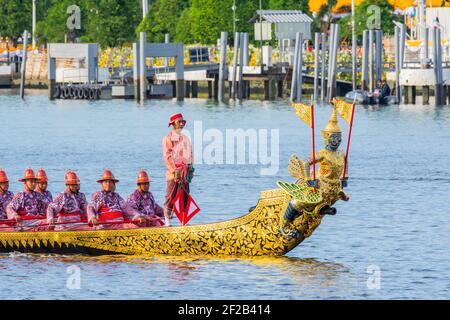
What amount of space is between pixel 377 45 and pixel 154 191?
55.3m

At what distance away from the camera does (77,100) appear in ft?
396

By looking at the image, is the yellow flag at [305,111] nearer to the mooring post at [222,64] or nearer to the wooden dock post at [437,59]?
the wooden dock post at [437,59]

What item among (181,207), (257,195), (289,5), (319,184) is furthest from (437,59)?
(319,184)

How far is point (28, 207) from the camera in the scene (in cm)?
3300

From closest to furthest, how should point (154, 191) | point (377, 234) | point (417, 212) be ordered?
point (377, 234) < point (417, 212) < point (154, 191)

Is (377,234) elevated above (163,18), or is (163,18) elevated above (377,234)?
(163,18)

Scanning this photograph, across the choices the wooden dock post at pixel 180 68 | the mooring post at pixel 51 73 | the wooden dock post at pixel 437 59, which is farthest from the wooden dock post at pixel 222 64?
the wooden dock post at pixel 437 59

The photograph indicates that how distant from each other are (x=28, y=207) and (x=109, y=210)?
6.06ft

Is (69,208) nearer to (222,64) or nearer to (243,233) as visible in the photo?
(243,233)

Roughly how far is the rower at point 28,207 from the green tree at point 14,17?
11925 cm

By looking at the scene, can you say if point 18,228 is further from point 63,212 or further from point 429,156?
point 429,156

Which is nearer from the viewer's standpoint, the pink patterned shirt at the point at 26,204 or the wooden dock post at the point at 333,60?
the pink patterned shirt at the point at 26,204

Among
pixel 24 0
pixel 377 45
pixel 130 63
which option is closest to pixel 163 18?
pixel 130 63

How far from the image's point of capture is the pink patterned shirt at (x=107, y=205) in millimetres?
32344
